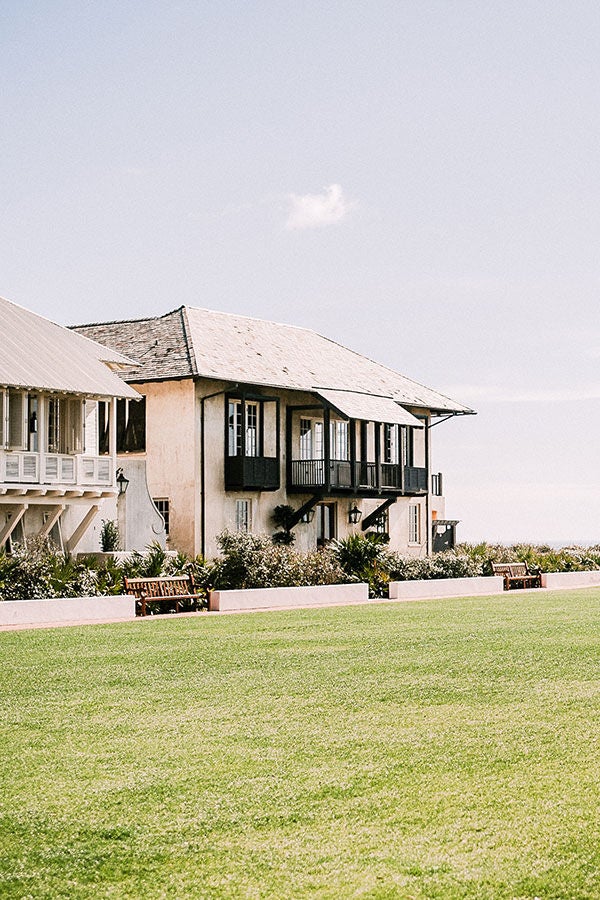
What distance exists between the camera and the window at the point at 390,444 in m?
43.9

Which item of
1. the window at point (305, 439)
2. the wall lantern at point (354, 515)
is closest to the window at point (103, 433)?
the window at point (305, 439)

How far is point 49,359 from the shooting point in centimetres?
2917

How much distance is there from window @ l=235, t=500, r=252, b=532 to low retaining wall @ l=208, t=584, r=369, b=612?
10.4 m

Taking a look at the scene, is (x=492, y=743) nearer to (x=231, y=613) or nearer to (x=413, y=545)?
(x=231, y=613)

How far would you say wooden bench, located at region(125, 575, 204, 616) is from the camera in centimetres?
2383

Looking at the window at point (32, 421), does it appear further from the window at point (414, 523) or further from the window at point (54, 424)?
the window at point (414, 523)

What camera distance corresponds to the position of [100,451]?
1331 inches

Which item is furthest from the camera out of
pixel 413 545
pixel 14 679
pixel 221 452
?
pixel 413 545

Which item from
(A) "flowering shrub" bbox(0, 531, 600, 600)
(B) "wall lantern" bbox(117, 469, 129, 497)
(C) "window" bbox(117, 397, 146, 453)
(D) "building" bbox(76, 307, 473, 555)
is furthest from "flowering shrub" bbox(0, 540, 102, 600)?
(C) "window" bbox(117, 397, 146, 453)

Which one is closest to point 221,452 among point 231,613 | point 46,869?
point 231,613

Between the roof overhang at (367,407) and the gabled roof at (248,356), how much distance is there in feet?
1.59

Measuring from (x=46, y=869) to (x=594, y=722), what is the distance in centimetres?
522

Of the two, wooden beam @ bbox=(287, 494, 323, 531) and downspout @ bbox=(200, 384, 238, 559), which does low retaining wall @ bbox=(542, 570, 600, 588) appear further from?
downspout @ bbox=(200, 384, 238, 559)

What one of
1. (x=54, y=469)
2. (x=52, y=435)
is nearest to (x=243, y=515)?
(x=52, y=435)
